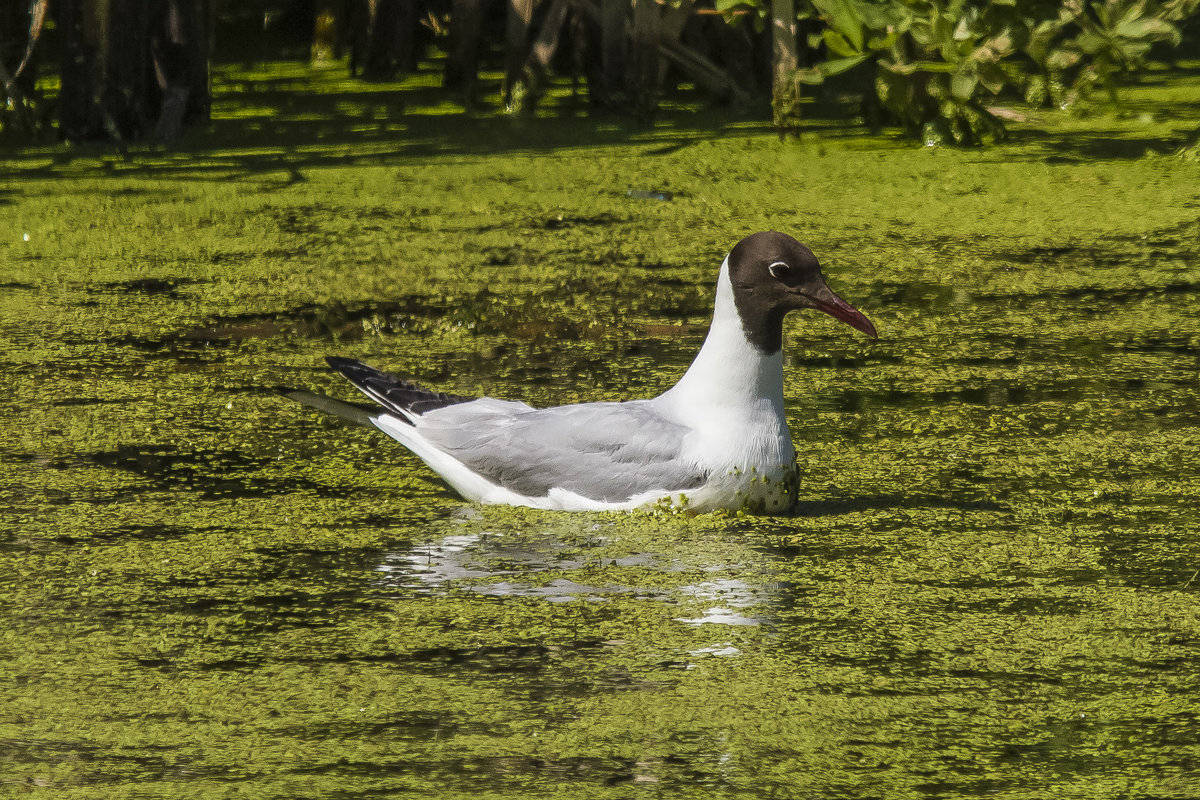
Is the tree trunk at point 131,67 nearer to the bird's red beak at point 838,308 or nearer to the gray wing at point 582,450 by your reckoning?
the gray wing at point 582,450

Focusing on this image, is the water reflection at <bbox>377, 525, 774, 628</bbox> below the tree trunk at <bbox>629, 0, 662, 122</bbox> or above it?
below

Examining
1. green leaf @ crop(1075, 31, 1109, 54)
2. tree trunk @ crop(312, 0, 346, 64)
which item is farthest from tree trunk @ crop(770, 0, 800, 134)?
tree trunk @ crop(312, 0, 346, 64)

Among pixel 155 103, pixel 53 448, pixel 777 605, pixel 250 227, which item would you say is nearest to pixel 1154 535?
pixel 777 605

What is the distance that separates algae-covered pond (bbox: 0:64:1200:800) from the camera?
8.18ft

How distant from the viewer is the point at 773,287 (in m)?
3.38

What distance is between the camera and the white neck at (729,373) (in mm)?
3336

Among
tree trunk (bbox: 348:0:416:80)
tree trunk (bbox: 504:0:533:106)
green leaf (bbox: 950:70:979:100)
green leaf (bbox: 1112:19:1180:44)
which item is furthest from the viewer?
tree trunk (bbox: 348:0:416:80)

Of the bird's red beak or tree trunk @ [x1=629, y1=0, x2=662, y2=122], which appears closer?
the bird's red beak

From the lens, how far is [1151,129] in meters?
7.26

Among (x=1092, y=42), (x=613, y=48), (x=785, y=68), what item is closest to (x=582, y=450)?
(x=1092, y=42)

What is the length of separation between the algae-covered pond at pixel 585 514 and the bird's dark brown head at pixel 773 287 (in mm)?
366

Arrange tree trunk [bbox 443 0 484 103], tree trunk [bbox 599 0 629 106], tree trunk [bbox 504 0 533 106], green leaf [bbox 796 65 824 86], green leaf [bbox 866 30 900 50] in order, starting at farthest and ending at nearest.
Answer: tree trunk [bbox 443 0 484 103] → tree trunk [bbox 504 0 533 106] → tree trunk [bbox 599 0 629 106] → green leaf [bbox 796 65 824 86] → green leaf [bbox 866 30 900 50]

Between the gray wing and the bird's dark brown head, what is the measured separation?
241 mm

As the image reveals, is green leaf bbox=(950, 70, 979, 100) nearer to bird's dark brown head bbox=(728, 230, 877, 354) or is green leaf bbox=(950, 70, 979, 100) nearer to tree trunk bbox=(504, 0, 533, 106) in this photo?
tree trunk bbox=(504, 0, 533, 106)
